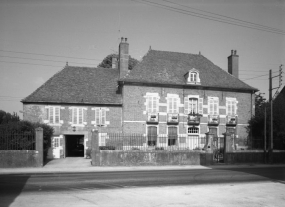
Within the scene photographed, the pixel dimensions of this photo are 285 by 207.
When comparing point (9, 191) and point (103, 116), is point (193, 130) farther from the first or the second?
point (9, 191)

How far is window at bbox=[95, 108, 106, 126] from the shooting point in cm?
2559

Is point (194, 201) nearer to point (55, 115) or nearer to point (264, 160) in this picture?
point (264, 160)

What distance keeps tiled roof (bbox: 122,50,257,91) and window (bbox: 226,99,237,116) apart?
166cm

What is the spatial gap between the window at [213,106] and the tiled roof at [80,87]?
10350 mm

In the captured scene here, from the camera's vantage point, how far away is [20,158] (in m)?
16.8

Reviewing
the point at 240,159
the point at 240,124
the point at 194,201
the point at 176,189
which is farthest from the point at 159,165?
the point at 240,124

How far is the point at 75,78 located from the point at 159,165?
14829 mm

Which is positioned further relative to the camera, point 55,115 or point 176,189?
point 55,115

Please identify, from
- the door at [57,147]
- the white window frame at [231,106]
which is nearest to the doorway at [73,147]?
the door at [57,147]

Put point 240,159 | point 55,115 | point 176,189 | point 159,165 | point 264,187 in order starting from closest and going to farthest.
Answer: point 176,189 < point 264,187 < point 159,165 < point 240,159 < point 55,115

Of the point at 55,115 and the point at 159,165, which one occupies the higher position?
the point at 55,115

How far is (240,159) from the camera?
20797 millimetres

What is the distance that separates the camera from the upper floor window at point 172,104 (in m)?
27.0

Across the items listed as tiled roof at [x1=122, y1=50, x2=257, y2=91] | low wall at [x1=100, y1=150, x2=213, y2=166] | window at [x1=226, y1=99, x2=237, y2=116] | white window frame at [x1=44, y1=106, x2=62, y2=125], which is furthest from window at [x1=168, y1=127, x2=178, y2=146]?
white window frame at [x1=44, y1=106, x2=62, y2=125]
